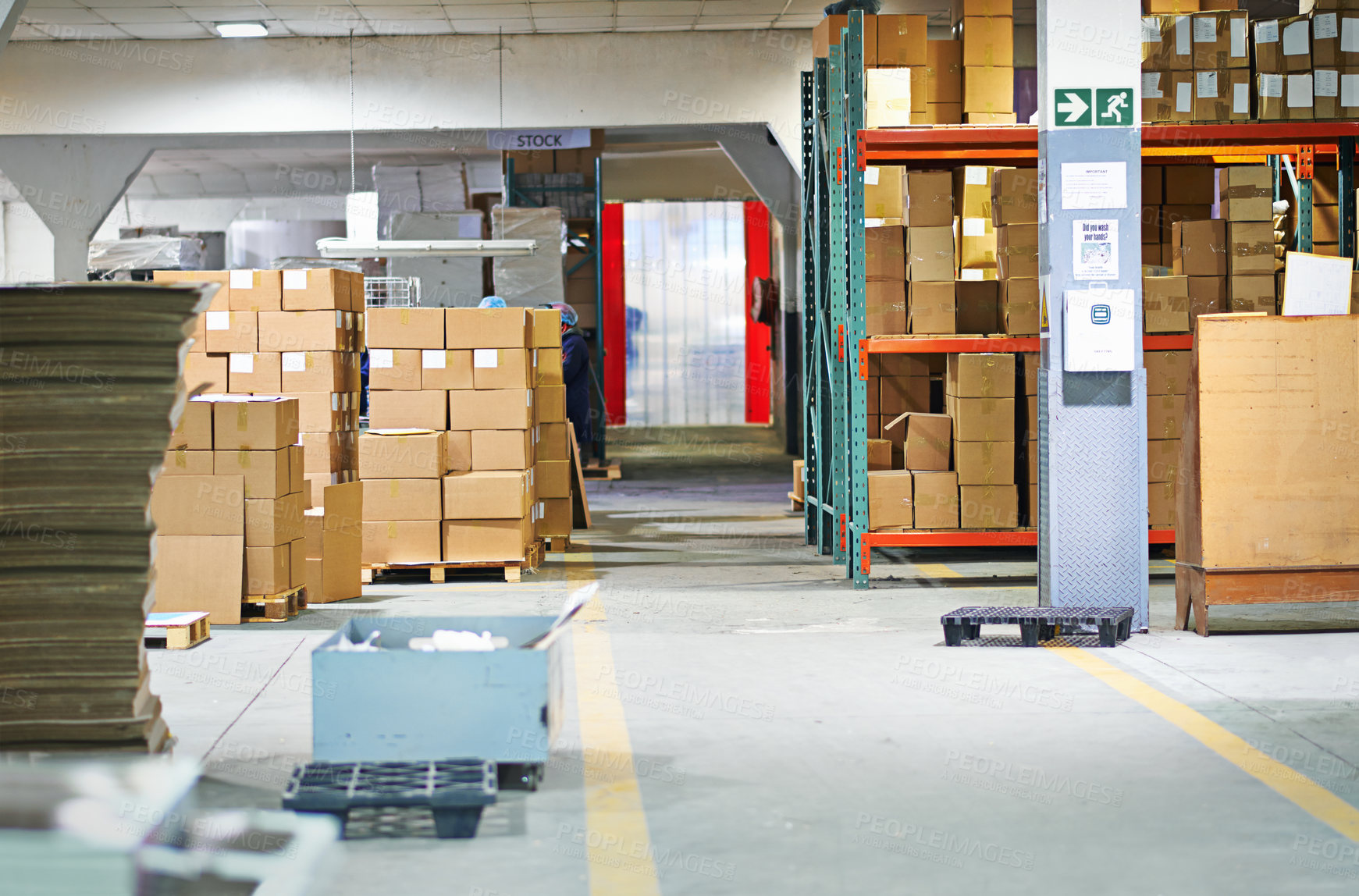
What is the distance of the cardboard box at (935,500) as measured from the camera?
291 inches

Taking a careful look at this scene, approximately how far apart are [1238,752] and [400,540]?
4977mm

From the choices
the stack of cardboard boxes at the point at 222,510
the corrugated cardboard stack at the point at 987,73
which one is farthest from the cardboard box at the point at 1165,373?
the stack of cardboard boxes at the point at 222,510

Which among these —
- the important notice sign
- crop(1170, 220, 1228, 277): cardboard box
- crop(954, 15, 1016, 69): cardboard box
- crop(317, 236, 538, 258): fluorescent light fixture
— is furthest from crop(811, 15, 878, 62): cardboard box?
the important notice sign

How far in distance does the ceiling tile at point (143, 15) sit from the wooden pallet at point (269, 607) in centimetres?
840

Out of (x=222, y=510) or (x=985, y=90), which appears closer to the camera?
(x=222, y=510)

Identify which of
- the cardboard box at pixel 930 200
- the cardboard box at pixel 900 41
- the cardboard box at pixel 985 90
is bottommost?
the cardboard box at pixel 930 200

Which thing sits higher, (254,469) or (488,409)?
(488,409)

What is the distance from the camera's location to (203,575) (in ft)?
20.6

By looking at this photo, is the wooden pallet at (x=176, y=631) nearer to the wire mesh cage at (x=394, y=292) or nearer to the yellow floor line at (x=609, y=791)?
the yellow floor line at (x=609, y=791)

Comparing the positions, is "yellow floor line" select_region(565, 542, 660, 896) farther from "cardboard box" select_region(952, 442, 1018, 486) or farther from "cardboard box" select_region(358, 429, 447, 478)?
"cardboard box" select_region(952, 442, 1018, 486)

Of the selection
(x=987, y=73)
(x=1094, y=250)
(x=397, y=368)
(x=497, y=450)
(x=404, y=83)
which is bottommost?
(x=497, y=450)

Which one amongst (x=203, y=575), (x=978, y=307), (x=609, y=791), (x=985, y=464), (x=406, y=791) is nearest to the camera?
(x=406, y=791)

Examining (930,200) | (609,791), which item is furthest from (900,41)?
(609,791)

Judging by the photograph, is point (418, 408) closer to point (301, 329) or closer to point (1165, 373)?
point (301, 329)
